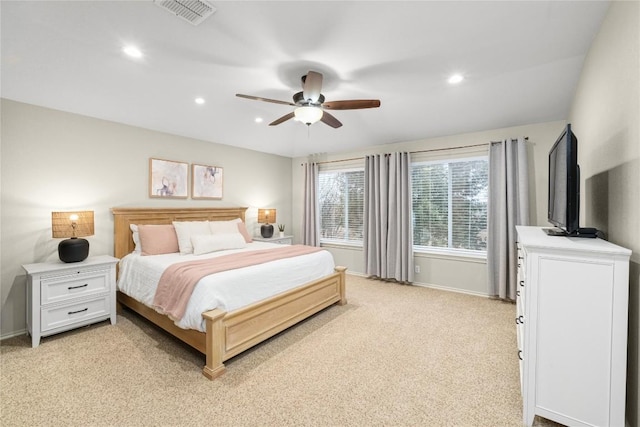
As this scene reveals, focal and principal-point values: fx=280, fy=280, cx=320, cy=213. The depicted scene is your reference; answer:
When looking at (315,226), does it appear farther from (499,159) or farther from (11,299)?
(11,299)

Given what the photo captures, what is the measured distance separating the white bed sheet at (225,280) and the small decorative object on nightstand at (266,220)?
145 cm

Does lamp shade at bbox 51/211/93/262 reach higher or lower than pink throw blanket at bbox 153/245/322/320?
higher

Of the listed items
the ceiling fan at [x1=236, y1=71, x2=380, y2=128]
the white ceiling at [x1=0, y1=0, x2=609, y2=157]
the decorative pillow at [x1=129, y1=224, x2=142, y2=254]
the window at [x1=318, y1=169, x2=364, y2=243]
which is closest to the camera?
the white ceiling at [x1=0, y1=0, x2=609, y2=157]

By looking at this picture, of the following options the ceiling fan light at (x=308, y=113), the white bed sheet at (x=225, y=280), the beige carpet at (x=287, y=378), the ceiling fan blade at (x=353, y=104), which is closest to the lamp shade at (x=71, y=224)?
the white bed sheet at (x=225, y=280)

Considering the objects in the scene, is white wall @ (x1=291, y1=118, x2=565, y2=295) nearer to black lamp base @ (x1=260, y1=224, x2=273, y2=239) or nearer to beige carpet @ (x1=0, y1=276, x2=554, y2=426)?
beige carpet @ (x1=0, y1=276, x2=554, y2=426)

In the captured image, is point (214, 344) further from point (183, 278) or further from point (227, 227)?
point (227, 227)

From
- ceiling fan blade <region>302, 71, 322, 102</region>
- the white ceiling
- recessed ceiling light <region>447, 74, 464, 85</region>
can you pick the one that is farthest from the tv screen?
ceiling fan blade <region>302, 71, 322, 102</region>

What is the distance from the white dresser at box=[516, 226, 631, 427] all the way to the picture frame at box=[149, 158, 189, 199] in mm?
4346

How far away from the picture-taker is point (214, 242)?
12.3ft

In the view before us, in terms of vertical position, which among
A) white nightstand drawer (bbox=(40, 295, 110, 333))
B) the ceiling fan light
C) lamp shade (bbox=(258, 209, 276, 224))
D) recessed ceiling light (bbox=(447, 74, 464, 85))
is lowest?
white nightstand drawer (bbox=(40, 295, 110, 333))

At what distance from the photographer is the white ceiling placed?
2.04m

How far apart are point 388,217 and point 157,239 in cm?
353

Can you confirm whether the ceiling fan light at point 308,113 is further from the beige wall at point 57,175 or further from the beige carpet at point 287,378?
the beige wall at point 57,175

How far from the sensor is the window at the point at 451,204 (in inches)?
169
